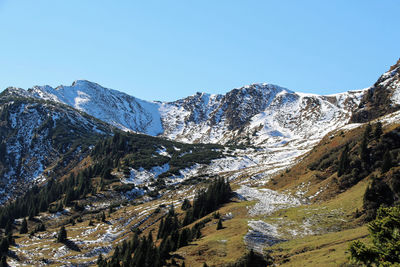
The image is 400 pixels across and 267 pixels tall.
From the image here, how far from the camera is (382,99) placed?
15900 centimetres

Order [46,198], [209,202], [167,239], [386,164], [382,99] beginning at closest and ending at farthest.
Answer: [167,239]
[386,164]
[209,202]
[46,198]
[382,99]

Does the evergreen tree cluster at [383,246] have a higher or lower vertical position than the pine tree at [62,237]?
higher

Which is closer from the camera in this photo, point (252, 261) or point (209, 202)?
point (252, 261)

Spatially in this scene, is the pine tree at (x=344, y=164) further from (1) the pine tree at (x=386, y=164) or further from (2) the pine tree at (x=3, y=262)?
(2) the pine tree at (x=3, y=262)

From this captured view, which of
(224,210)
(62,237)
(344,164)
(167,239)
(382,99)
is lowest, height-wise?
(62,237)

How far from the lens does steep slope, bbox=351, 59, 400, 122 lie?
15112 centimetres

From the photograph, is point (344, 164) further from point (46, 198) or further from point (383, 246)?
point (46, 198)

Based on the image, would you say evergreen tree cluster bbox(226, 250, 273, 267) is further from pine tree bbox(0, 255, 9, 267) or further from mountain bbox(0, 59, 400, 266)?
pine tree bbox(0, 255, 9, 267)

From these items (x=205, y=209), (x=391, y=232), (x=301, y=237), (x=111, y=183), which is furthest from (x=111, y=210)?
(x=391, y=232)

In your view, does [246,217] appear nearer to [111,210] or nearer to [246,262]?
[246,262]

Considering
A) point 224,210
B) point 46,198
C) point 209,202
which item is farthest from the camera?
point 46,198

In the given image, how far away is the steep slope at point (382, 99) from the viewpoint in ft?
496

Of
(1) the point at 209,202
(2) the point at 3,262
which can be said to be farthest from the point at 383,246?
(2) the point at 3,262

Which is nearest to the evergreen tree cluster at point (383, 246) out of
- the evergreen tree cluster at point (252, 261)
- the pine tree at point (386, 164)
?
the evergreen tree cluster at point (252, 261)
